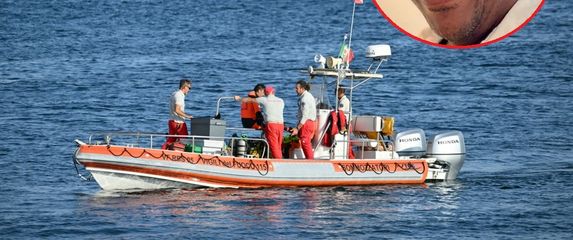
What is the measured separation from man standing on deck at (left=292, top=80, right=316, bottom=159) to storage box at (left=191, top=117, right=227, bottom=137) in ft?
4.53

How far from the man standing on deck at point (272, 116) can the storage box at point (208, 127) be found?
0.57m

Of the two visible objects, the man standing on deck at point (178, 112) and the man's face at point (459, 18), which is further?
the man standing on deck at point (178, 112)

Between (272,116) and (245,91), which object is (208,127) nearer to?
(272,116)

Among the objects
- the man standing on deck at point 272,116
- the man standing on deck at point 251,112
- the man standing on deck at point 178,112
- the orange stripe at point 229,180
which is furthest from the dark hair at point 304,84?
the man standing on deck at point 178,112

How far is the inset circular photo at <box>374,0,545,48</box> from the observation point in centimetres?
1216

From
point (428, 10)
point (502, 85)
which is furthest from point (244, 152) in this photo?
point (502, 85)

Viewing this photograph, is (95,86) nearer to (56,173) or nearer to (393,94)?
(393,94)

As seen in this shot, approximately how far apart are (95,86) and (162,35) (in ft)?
55.2

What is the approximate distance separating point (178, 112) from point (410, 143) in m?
4.73

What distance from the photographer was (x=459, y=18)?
1217 centimetres

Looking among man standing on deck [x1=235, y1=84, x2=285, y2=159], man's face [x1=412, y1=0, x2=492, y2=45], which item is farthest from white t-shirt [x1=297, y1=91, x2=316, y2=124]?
man's face [x1=412, y1=0, x2=492, y2=45]

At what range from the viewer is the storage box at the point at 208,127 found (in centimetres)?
2342

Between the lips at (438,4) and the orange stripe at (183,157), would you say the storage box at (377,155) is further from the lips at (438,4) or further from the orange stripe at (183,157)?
the lips at (438,4)

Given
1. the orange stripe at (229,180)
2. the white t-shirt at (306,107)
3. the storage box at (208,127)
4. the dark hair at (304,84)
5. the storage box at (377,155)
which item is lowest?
the orange stripe at (229,180)
